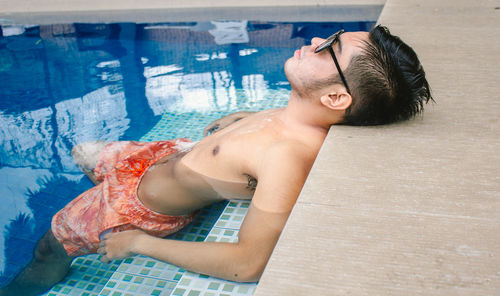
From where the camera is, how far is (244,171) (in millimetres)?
1870

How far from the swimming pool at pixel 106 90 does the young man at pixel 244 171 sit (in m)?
0.24

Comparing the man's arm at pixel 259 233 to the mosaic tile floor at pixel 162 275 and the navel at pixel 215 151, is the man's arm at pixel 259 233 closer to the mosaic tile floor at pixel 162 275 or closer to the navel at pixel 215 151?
the mosaic tile floor at pixel 162 275

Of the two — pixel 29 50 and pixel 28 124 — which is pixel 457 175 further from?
pixel 29 50

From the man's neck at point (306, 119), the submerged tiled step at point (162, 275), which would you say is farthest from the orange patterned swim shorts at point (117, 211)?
the man's neck at point (306, 119)

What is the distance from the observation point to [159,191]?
227 cm

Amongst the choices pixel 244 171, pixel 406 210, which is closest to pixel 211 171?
pixel 244 171

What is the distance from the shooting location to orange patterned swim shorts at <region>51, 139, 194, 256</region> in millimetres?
2271

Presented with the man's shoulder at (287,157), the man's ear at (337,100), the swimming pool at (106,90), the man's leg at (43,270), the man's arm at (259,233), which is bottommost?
the man's leg at (43,270)

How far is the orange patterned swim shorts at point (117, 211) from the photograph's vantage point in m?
2.27

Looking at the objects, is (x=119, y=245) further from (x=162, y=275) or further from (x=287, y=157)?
(x=287, y=157)

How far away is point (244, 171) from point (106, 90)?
11.3 feet

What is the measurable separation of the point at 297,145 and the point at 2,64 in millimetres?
5202

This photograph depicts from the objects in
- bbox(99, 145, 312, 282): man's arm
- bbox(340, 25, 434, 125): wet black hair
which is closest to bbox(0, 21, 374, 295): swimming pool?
bbox(99, 145, 312, 282): man's arm

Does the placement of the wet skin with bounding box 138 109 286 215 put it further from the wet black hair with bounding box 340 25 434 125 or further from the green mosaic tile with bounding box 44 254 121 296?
the green mosaic tile with bounding box 44 254 121 296
